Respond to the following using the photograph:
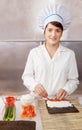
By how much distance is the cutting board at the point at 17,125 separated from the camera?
813 mm

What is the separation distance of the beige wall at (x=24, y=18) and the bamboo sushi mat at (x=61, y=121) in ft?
2.97

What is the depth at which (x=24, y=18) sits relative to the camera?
5.97 feet

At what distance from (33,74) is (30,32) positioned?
1.62 ft

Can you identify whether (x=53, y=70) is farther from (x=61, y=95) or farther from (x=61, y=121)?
(x=61, y=121)

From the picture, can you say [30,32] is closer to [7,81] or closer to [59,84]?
[7,81]

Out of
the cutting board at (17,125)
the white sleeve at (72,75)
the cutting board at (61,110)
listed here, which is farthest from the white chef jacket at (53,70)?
the cutting board at (17,125)

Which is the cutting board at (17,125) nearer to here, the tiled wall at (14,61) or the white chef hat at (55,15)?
the white chef hat at (55,15)

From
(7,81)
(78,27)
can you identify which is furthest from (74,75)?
(7,81)

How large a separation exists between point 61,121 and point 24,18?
1.09 meters

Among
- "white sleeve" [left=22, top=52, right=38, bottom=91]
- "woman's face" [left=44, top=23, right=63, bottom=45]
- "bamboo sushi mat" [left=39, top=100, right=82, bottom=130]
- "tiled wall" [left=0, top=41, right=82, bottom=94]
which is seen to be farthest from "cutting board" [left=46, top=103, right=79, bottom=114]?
"tiled wall" [left=0, top=41, right=82, bottom=94]

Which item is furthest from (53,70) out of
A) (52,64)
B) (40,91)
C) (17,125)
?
(17,125)

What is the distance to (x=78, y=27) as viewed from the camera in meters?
1.85

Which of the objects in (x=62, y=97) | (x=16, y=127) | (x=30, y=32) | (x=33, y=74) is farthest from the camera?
(x=30, y=32)

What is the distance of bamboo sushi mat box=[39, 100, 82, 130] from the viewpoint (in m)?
0.86
